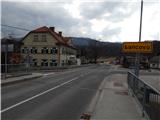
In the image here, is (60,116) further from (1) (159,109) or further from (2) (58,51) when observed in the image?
(2) (58,51)

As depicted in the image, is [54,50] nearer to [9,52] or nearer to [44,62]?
[44,62]

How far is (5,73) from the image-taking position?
2891 cm

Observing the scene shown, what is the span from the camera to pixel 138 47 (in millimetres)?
25094

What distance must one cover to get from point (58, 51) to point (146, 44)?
6752 cm

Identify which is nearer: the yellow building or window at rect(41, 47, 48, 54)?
the yellow building

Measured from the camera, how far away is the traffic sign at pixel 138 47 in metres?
24.8

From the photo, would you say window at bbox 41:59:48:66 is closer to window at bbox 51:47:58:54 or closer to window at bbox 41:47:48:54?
window at bbox 41:47:48:54

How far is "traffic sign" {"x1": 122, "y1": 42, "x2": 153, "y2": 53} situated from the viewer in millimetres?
24844

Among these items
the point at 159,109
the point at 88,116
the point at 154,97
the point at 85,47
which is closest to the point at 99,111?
the point at 88,116

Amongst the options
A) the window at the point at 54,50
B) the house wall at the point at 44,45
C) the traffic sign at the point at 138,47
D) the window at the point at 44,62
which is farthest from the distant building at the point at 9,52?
the window at the point at 44,62

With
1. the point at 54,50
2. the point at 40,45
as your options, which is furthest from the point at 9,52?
the point at 40,45

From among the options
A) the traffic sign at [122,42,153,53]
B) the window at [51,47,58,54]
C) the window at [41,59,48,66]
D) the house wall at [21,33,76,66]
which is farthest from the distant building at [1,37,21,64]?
the window at [41,59,48,66]

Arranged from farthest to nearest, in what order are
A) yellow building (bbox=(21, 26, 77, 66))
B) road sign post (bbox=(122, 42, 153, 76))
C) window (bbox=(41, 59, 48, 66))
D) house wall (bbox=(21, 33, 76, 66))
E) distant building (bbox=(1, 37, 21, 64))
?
window (bbox=(41, 59, 48, 66)), house wall (bbox=(21, 33, 76, 66)), yellow building (bbox=(21, 26, 77, 66)), distant building (bbox=(1, 37, 21, 64)), road sign post (bbox=(122, 42, 153, 76))

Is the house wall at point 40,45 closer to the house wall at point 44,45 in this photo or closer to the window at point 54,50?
the house wall at point 44,45
